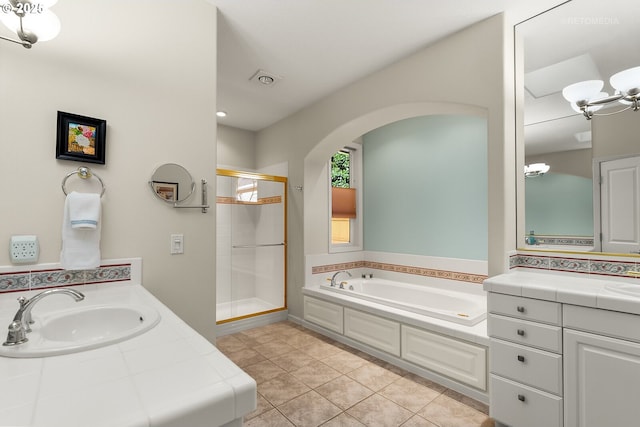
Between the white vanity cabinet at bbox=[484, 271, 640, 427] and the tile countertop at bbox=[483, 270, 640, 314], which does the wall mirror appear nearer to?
the tile countertop at bbox=[483, 270, 640, 314]

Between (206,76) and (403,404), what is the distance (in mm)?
2515

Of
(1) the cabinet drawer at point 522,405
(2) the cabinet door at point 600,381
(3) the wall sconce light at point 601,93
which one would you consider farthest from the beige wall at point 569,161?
(1) the cabinet drawer at point 522,405

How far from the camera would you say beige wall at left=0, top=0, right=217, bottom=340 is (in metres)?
1.40

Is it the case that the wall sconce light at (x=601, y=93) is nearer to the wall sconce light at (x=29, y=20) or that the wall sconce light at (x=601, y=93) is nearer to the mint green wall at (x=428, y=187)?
the mint green wall at (x=428, y=187)

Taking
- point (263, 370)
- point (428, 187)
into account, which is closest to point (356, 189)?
point (428, 187)

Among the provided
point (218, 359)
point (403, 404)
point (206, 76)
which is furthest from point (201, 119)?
point (403, 404)

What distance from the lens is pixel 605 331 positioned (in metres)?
1.37

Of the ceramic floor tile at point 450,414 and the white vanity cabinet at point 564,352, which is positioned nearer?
the white vanity cabinet at point 564,352

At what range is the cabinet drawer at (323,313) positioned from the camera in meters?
3.11

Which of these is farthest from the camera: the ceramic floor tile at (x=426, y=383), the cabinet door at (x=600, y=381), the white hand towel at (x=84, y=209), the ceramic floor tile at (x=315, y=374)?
the ceramic floor tile at (x=315, y=374)

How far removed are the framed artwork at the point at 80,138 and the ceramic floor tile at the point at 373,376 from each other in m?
2.26

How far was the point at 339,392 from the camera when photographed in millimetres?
2168

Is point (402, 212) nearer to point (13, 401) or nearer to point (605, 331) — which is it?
point (605, 331)

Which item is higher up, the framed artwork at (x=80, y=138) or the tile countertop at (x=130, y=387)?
the framed artwork at (x=80, y=138)
